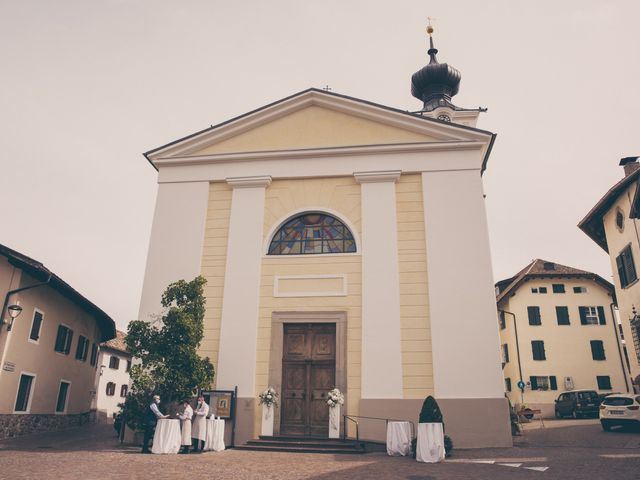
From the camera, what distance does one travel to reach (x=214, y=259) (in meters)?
15.3

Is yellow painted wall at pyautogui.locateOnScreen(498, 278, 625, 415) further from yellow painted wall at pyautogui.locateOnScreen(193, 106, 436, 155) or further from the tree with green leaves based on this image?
the tree with green leaves

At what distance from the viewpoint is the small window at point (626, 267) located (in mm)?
18641

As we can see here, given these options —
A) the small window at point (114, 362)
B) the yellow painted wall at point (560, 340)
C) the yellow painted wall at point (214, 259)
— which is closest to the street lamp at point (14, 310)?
the yellow painted wall at point (214, 259)

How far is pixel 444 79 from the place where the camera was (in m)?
27.9

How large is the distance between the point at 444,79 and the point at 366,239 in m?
16.6

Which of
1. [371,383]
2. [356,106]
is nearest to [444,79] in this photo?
[356,106]

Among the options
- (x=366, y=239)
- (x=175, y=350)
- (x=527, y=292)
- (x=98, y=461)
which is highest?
(x=527, y=292)

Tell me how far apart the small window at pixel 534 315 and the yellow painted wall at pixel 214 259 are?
23.6m

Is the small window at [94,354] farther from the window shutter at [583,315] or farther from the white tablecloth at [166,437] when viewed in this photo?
the window shutter at [583,315]

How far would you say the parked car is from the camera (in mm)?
25641

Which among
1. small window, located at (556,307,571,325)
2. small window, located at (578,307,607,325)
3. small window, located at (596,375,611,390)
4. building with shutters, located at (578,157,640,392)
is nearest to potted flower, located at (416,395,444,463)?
building with shutters, located at (578,157,640,392)

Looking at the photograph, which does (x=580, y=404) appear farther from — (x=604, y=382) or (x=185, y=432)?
(x=185, y=432)

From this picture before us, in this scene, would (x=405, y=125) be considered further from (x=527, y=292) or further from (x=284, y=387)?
(x=527, y=292)

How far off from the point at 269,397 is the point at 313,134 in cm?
818
